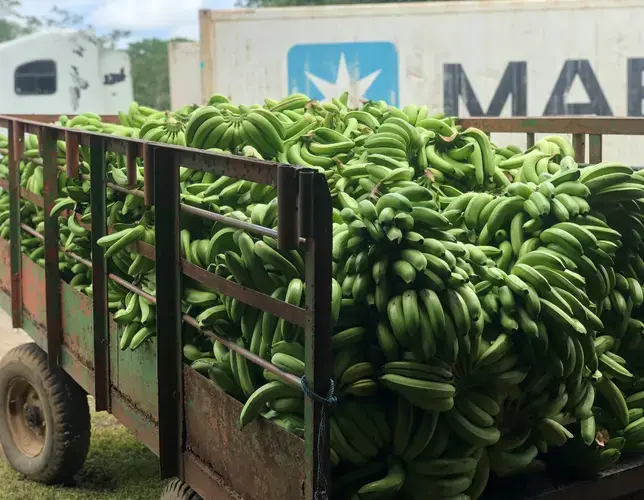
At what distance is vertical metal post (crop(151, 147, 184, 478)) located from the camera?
2.83 m

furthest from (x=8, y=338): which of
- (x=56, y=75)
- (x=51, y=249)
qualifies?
(x=56, y=75)

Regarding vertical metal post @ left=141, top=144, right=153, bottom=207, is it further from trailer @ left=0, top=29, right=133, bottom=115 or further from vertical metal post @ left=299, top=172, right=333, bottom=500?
trailer @ left=0, top=29, right=133, bottom=115

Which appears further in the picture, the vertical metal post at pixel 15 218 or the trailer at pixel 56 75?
the trailer at pixel 56 75

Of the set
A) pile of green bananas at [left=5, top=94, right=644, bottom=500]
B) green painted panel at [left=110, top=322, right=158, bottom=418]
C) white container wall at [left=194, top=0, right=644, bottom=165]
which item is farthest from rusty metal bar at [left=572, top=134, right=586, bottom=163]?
white container wall at [left=194, top=0, right=644, bottom=165]

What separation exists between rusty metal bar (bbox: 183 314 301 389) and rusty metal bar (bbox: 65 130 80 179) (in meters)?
1.17

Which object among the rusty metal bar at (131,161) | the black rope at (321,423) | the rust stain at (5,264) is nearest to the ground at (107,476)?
the rust stain at (5,264)

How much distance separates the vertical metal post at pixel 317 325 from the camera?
7.00 feet

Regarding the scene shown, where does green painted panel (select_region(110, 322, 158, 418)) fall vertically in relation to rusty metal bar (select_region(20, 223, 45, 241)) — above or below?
below

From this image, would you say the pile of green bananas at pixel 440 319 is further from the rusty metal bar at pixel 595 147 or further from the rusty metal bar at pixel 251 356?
the rusty metal bar at pixel 595 147

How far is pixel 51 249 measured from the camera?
393 centimetres

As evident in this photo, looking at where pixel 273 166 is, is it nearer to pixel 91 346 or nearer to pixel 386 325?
pixel 386 325

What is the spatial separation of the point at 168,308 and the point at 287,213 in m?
0.85

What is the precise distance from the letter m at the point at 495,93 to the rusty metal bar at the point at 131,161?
7.85m

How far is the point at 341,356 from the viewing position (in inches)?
90.5
